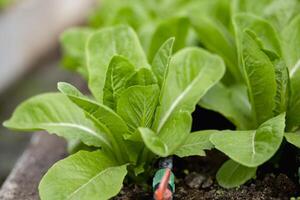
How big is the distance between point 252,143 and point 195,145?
16 centimetres

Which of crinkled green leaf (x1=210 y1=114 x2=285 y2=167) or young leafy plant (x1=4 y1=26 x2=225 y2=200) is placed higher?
young leafy plant (x1=4 y1=26 x2=225 y2=200)

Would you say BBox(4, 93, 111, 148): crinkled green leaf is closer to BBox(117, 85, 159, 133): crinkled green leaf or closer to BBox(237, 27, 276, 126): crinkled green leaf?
BBox(117, 85, 159, 133): crinkled green leaf

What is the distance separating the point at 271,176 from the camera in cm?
149

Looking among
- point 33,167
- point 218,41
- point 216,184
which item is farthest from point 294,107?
point 33,167

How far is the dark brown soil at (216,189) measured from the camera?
1.40m

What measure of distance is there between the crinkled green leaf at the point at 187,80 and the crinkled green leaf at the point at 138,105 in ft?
0.26

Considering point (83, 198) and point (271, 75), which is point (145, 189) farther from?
point (271, 75)

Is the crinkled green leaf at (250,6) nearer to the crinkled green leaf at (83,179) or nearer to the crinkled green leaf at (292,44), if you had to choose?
the crinkled green leaf at (292,44)

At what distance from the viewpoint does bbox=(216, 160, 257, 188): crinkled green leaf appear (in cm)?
137

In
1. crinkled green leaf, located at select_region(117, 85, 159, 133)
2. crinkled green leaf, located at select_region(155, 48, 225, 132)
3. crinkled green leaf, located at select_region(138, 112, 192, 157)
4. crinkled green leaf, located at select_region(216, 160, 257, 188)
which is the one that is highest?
crinkled green leaf, located at select_region(117, 85, 159, 133)

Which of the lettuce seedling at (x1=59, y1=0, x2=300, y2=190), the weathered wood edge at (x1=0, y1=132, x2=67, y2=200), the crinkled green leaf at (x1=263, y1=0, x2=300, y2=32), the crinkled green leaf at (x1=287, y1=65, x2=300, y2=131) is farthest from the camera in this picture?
the crinkled green leaf at (x1=263, y1=0, x2=300, y2=32)

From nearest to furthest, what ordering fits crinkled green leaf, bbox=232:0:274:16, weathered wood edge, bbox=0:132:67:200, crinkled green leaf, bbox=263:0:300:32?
1. weathered wood edge, bbox=0:132:67:200
2. crinkled green leaf, bbox=263:0:300:32
3. crinkled green leaf, bbox=232:0:274:16

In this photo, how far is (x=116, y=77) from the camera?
55.0 inches

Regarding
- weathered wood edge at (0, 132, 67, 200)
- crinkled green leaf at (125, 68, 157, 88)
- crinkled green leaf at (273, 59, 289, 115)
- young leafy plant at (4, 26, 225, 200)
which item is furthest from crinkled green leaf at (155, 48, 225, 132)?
weathered wood edge at (0, 132, 67, 200)
